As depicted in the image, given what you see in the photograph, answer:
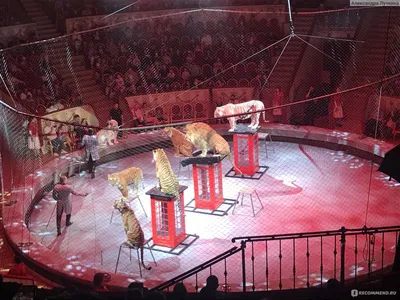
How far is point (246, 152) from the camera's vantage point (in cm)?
1318

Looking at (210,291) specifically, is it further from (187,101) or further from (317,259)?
(187,101)

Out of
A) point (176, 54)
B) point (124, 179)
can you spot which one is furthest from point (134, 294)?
point (176, 54)

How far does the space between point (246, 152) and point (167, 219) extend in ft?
11.0

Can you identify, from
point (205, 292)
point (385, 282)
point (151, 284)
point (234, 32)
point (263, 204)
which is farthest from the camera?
point (234, 32)

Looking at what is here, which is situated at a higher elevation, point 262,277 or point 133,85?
point 133,85

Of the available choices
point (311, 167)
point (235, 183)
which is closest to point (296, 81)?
point (311, 167)

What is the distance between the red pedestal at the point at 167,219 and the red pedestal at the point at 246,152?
2881mm

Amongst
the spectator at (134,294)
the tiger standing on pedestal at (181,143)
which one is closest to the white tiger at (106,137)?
the tiger standing on pedestal at (181,143)

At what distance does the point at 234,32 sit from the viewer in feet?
56.4

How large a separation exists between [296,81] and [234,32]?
202cm

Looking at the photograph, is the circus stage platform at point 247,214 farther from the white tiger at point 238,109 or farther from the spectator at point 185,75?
the spectator at point 185,75

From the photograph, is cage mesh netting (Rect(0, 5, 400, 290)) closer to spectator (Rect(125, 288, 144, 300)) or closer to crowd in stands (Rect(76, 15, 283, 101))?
crowd in stands (Rect(76, 15, 283, 101))

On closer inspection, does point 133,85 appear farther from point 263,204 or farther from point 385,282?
point 385,282

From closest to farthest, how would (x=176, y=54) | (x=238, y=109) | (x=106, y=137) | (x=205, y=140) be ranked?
1. (x=205, y=140)
2. (x=238, y=109)
3. (x=106, y=137)
4. (x=176, y=54)
